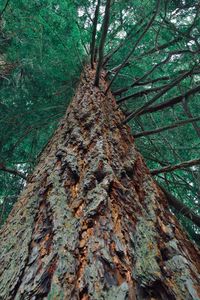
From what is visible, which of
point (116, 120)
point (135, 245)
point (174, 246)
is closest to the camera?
point (135, 245)

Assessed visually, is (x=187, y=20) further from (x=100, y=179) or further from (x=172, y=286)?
(x=172, y=286)

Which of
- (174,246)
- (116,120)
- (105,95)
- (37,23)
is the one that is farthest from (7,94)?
(174,246)

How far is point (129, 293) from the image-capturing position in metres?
0.84

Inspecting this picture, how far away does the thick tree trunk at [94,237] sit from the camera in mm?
891

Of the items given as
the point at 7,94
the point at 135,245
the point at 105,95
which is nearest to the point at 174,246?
the point at 135,245

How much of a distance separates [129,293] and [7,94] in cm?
502

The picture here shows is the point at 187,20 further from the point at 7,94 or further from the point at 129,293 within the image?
the point at 129,293

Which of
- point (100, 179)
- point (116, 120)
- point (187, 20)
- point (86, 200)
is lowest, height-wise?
point (86, 200)

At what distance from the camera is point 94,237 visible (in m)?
1.06

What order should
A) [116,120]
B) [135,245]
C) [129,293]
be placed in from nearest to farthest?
1. [129,293]
2. [135,245]
3. [116,120]

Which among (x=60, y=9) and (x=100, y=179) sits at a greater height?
(x=60, y=9)

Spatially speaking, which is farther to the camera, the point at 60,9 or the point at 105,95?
the point at 60,9

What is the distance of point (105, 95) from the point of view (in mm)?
2973

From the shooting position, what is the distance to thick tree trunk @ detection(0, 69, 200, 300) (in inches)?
35.1
